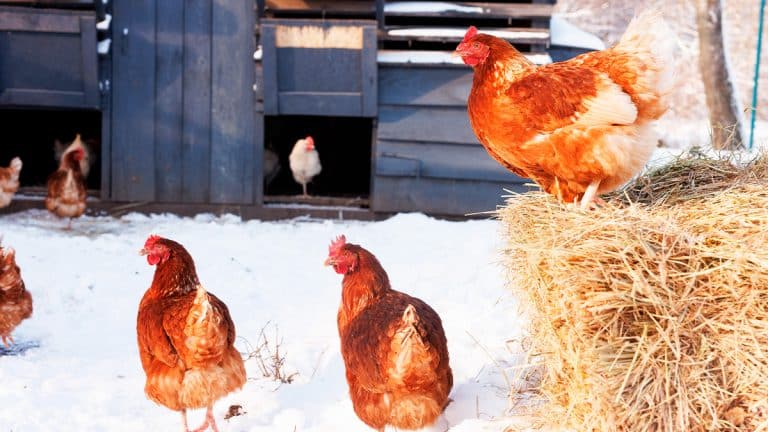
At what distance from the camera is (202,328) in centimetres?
384

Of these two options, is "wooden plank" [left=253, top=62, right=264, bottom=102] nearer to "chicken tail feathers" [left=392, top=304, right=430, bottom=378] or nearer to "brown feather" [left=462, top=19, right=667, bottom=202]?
"brown feather" [left=462, top=19, right=667, bottom=202]

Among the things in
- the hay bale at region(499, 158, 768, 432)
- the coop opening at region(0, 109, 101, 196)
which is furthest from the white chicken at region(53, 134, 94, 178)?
the hay bale at region(499, 158, 768, 432)

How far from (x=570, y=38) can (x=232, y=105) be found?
12.9 feet

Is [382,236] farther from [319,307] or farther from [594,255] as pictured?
[594,255]

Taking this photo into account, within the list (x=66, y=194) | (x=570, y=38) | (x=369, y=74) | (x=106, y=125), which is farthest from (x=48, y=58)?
(x=570, y=38)

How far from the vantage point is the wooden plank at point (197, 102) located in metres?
8.96

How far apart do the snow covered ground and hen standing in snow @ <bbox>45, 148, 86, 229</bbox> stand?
18cm

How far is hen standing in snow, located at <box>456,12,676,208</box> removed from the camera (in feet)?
11.7

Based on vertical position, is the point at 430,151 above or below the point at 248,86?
below

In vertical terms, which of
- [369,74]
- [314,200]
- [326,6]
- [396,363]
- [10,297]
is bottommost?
[10,297]

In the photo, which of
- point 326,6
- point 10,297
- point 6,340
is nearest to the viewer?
point 10,297

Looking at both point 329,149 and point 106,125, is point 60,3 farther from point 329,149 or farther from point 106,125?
point 329,149

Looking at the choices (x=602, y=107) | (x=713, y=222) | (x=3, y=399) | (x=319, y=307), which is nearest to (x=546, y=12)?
(x=319, y=307)

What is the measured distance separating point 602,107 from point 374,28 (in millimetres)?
5266
